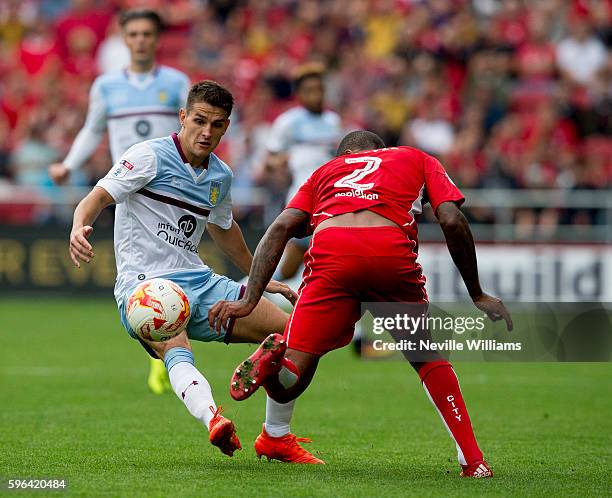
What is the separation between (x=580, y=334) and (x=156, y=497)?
2.90 metres

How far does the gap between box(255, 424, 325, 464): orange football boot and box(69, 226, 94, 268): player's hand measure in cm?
149

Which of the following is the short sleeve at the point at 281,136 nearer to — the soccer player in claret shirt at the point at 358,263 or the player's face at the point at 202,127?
the player's face at the point at 202,127

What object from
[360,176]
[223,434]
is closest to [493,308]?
[360,176]

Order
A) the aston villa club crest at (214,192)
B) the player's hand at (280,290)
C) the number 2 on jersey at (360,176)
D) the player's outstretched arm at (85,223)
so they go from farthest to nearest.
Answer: the aston villa club crest at (214,192) → the player's hand at (280,290) → the number 2 on jersey at (360,176) → the player's outstretched arm at (85,223)

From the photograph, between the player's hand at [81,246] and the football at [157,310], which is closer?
the player's hand at [81,246]

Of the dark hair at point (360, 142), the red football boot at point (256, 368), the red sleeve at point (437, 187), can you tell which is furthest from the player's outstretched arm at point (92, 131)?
the red football boot at point (256, 368)

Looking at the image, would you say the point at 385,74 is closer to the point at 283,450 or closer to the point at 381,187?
the point at 283,450

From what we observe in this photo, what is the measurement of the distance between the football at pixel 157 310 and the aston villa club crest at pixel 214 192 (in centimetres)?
71

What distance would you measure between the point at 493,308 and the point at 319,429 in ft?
8.31

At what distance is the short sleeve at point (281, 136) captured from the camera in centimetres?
1280

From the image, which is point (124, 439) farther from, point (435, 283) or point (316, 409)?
point (435, 283)

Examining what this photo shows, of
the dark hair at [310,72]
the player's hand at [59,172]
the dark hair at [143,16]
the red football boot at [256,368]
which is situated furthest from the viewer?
the dark hair at [310,72]

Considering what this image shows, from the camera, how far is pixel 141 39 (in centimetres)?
1041

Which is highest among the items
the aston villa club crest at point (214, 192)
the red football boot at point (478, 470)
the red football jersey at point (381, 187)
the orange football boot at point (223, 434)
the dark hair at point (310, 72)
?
the dark hair at point (310, 72)
